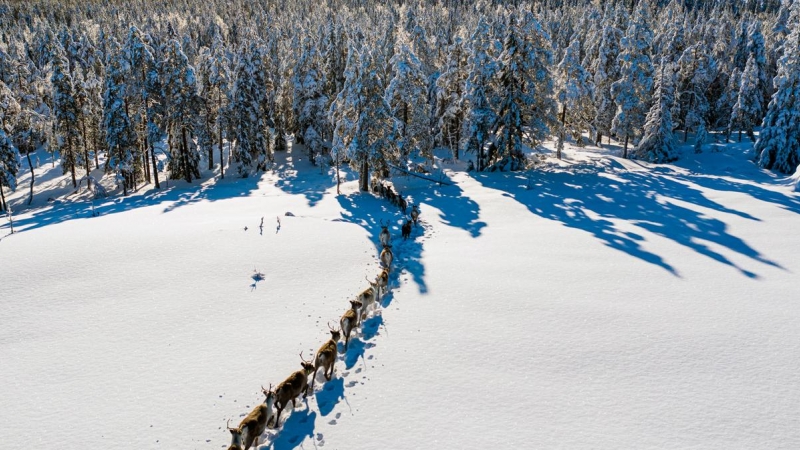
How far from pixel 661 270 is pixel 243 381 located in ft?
46.0

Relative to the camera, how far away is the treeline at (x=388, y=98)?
1439 inches

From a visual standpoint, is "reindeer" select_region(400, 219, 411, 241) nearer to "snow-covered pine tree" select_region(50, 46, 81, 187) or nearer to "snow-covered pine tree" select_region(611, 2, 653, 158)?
"snow-covered pine tree" select_region(611, 2, 653, 158)

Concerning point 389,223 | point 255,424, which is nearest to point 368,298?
point 255,424

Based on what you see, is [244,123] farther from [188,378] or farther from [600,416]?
[600,416]

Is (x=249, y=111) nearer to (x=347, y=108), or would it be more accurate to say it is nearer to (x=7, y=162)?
(x=347, y=108)

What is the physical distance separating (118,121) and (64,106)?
7.24 m

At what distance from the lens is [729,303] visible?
13.9 meters

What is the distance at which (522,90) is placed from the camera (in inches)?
1510

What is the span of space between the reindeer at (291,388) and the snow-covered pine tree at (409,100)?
28388 millimetres

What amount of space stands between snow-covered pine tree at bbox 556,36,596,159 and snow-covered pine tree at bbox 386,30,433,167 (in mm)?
13785

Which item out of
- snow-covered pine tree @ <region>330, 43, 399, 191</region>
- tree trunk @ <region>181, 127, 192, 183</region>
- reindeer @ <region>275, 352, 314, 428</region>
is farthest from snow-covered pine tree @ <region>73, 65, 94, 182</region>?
reindeer @ <region>275, 352, 314, 428</region>

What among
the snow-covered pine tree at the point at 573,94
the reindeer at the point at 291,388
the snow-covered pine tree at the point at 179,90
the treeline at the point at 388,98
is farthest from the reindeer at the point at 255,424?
the snow-covered pine tree at the point at 573,94

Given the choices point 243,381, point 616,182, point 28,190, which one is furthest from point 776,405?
point 28,190

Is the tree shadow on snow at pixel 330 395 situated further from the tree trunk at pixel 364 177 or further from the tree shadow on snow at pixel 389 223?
the tree trunk at pixel 364 177
